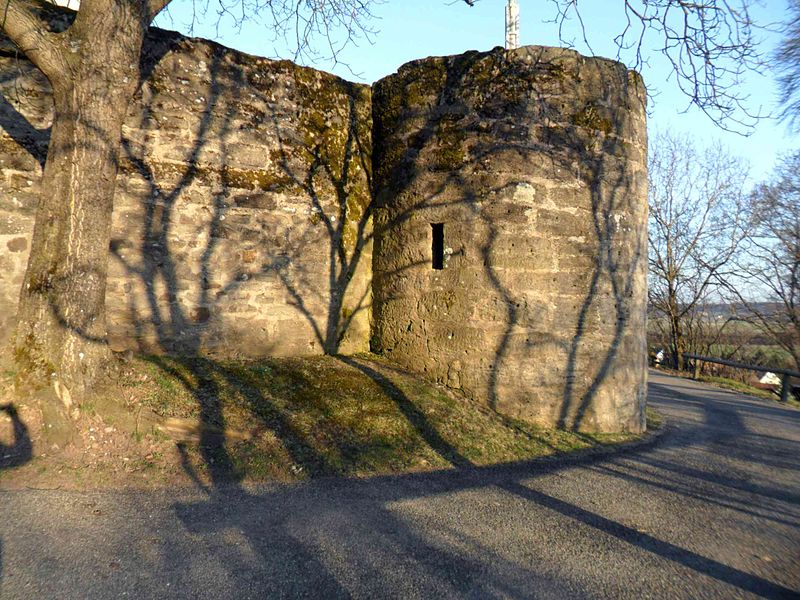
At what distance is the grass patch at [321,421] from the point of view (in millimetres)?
4502

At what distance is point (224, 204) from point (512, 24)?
10992 millimetres

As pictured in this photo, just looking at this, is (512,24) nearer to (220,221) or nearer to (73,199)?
(220,221)

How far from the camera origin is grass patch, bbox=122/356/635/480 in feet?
14.8

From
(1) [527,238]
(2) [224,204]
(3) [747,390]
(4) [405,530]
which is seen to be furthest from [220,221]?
(3) [747,390]

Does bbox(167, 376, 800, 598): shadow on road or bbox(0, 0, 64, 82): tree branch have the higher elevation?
bbox(0, 0, 64, 82): tree branch

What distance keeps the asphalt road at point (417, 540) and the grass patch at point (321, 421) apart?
34cm

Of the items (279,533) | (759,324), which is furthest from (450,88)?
(759,324)

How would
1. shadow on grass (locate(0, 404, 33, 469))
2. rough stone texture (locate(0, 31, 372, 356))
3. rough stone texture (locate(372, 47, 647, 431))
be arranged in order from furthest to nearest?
rough stone texture (locate(372, 47, 647, 431)), rough stone texture (locate(0, 31, 372, 356)), shadow on grass (locate(0, 404, 33, 469))

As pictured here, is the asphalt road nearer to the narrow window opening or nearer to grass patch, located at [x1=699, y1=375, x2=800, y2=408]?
the narrow window opening

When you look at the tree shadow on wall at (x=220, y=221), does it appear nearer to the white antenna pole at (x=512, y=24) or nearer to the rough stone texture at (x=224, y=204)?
the rough stone texture at (x=224, y=204)

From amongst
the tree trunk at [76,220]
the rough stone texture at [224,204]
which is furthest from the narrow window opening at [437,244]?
the tree trunk at [76,220]

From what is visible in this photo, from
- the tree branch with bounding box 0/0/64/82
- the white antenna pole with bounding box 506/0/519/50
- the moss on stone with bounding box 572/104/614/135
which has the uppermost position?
the white antenna pole with bounding box 506/0/519/50

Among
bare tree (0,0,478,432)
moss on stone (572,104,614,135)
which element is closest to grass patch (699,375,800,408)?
moss on stone (572,104,614,135)

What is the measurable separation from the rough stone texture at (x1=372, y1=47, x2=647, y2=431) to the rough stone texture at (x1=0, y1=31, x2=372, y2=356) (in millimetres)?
951
